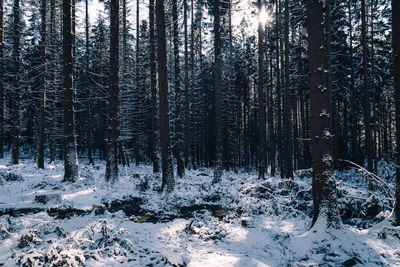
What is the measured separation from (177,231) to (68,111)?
8.54m

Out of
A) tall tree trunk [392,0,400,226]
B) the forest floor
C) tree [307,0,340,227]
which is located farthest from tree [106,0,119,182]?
tall tree trunk [392,0,400,226]

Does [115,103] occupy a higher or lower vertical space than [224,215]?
higher

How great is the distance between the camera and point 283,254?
5160mm

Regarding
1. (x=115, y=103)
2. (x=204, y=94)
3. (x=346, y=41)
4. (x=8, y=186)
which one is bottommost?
(x=8, y=186)

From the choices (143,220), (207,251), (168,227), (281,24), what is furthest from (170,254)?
(281,24)

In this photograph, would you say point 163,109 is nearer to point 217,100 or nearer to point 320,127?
point 217,100

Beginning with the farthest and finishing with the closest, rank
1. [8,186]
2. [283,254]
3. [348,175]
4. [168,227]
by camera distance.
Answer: [348,175]
[8,186]
[168,227]
[283,254]

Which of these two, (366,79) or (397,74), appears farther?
(366,79)

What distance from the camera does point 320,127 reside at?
5.95 meters

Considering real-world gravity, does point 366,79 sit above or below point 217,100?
above

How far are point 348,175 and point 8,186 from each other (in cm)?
2226

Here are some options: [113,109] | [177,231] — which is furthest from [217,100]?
[177,231]

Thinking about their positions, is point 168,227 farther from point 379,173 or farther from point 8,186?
point 379,173

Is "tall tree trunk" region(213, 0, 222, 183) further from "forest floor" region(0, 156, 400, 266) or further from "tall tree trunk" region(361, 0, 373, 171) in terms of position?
"tall tree trunk" region(361, 0, 373, 171)
